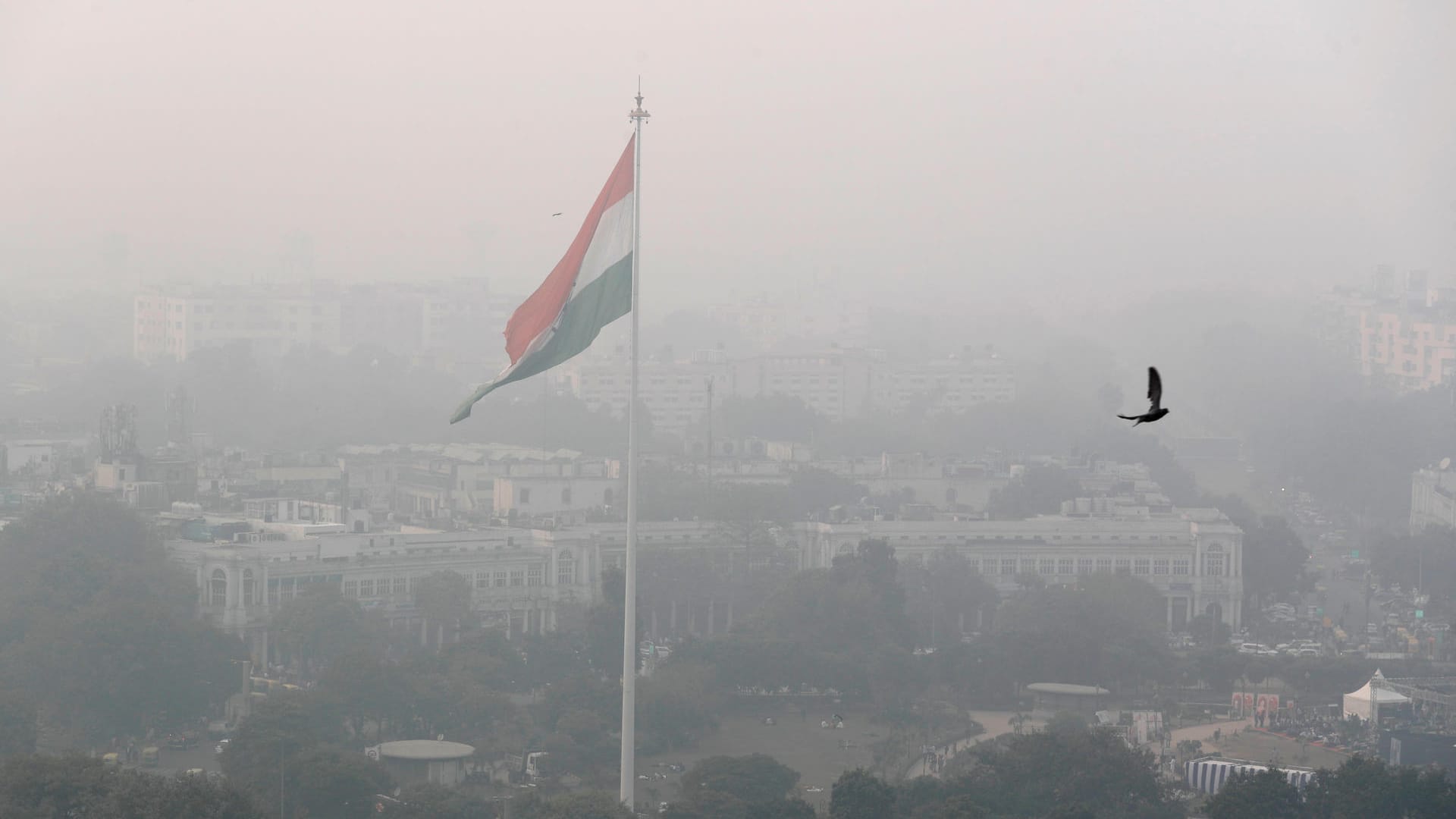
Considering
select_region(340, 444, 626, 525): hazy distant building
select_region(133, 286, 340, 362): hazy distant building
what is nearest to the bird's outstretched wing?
select_region(340, 444, 626, 525): hazy distant building

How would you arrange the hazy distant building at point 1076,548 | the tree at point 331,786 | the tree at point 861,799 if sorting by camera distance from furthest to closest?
the hazy distant building at point 1076,548
the tree at point 331,786
the tree at point 861,799

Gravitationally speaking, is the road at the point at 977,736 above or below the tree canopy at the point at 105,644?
below

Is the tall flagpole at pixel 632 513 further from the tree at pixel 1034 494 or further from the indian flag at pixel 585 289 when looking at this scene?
the tree at pixel 1034 494

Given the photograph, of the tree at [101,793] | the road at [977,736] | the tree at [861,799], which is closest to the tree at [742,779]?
the tree at [861,799]

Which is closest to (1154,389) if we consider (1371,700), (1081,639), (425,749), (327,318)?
(425,749)

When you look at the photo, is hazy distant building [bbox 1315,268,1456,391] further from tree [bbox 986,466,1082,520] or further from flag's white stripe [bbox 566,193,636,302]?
flag's white stripe [bbox 566,193,636,302]

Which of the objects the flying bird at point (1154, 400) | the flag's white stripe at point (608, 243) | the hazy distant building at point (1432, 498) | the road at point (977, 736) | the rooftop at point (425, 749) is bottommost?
the road at point (977, 736)
